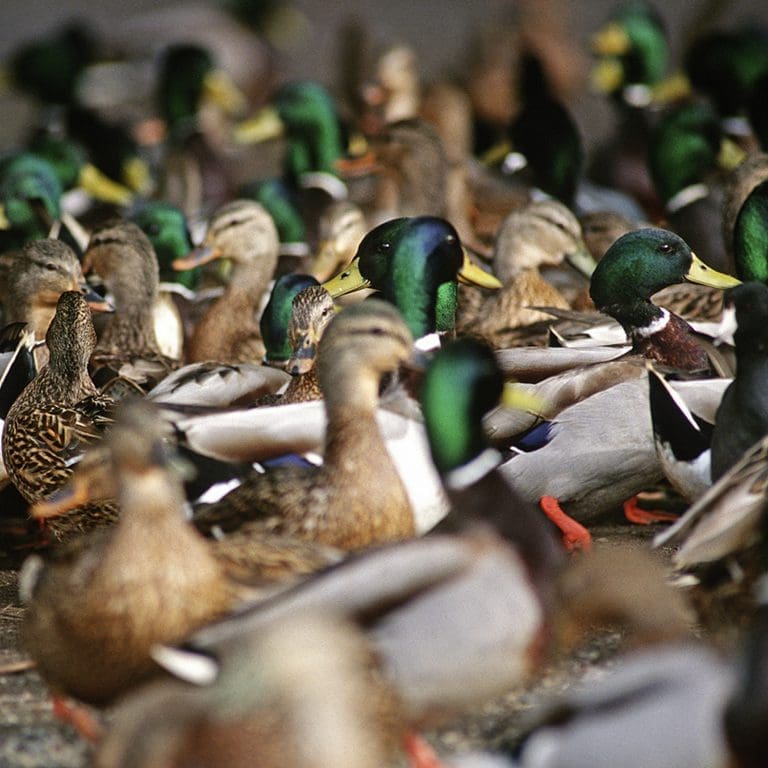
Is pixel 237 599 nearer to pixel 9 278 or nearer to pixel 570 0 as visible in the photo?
pixel 9 278

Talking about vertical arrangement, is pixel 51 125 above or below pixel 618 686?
below

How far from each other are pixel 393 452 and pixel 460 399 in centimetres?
96

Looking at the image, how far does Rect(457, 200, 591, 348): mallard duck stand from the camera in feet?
24.5

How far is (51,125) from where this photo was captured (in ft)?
44.5

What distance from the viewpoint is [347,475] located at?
14.5 ft

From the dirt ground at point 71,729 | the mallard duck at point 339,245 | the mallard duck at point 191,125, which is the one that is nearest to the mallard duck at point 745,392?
the dirt ground at point 71,729

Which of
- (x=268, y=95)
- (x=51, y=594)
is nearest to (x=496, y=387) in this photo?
(x=51, y=594)

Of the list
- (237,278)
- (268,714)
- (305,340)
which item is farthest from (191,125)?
(268,714)

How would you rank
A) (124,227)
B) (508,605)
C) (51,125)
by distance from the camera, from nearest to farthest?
(508,605)
(124,227)
(51,125)

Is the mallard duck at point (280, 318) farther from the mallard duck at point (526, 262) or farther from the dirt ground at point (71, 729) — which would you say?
the dirt ground at point (71, 729)

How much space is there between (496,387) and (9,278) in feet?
11.3

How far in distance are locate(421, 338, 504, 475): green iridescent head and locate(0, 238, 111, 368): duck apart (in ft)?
9.66

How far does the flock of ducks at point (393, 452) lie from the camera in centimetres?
308

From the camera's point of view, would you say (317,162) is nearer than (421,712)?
No
